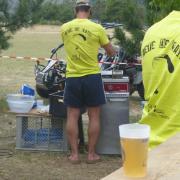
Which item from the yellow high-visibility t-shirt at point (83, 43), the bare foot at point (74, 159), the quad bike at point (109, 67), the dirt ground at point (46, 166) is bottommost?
the dirt ground at point (46, 166)

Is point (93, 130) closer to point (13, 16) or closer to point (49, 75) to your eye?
point (13, 16)

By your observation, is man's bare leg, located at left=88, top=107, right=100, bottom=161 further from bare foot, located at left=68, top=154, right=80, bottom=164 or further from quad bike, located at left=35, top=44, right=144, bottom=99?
quad bike, located at left=35, top=44, right=144, bottom=99

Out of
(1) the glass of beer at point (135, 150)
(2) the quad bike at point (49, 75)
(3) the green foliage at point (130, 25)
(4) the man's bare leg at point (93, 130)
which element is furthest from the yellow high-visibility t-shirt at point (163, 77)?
(2) the quad bike at point (49, 75)

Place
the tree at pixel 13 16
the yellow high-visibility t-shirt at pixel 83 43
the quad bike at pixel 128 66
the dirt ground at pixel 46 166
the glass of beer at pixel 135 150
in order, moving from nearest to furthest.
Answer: the glass of beer at pixel 135 150
the dirt ground at pixel 46 166
the yellow high-visibility t-shirt at pixel 83 43
the tree at pixel 13 16
the quad bike at pixel 128 66

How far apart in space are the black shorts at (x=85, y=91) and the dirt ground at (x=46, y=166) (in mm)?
669

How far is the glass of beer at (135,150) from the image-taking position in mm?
1839

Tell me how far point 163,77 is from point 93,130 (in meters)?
3.80

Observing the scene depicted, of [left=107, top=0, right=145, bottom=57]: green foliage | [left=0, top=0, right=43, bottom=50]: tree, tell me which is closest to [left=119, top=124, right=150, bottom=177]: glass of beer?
[left=0, top=0, right=43, bottom=50]: tree

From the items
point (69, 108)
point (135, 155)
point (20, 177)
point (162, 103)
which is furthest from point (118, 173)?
point (69, 108)

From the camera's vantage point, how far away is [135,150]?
72.4 inches

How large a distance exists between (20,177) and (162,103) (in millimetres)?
3401

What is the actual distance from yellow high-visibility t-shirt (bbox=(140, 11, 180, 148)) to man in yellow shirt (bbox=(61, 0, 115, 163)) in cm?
337

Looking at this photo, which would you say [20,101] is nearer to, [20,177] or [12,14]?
[20,177]

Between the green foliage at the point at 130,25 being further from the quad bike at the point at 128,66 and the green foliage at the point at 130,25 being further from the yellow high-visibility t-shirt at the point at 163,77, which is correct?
the yellow high-visibility t-shirt at the point at 163,77
